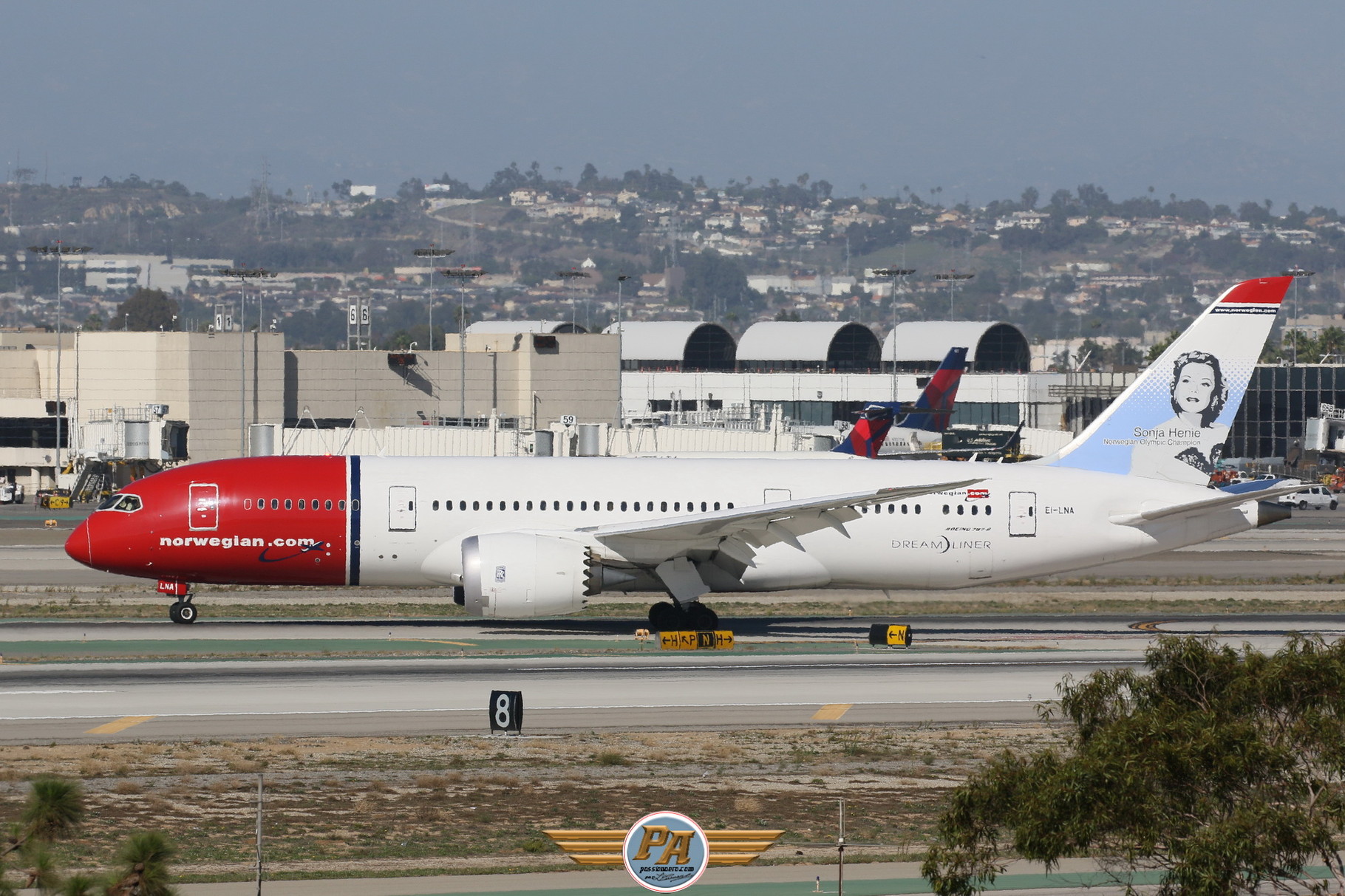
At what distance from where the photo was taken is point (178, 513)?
40281 millimetres

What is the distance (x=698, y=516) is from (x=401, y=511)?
7.66 meters

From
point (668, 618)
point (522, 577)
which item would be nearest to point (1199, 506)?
point (668, 618)

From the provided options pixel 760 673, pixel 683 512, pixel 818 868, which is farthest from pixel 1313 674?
pixel 683 512

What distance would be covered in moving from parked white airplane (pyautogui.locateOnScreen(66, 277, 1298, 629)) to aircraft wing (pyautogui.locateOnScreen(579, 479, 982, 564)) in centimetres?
6

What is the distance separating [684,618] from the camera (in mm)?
41250

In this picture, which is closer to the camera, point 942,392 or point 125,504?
point 125,504

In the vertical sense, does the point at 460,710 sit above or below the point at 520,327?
below

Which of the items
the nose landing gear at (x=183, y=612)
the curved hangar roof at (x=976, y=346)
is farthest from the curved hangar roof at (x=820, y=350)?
the nose landing gear at (x=183, y=612)

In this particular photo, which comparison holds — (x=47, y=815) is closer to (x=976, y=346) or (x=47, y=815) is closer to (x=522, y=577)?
Result: (x=522, y=577)

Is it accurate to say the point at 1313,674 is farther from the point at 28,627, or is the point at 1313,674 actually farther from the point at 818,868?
the point at 28,627

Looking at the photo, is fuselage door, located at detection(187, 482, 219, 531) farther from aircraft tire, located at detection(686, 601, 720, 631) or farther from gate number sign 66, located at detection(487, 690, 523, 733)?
gate number sign 66, located at detection(487, 690, 523, 733)

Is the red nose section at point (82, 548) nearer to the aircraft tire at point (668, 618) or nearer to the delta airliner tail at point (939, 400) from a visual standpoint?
the aircraft tire at point (668, 618)

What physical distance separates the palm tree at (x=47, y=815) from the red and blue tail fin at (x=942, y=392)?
9000cm

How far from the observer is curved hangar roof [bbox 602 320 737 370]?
177125mm
